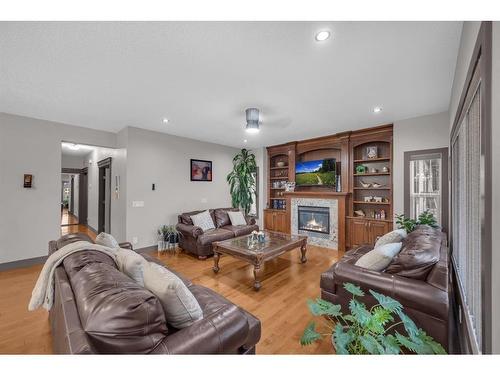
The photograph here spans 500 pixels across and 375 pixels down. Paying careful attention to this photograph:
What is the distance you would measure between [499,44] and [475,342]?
1.60 m

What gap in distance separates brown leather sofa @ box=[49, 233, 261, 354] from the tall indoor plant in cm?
441

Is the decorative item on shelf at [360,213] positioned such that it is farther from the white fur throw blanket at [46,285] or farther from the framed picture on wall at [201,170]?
the white fur throw blanket at [46,285]

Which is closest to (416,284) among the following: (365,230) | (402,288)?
(402,288)

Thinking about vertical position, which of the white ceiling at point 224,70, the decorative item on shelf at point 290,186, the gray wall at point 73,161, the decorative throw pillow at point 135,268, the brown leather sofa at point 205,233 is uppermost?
the white ceiling at point 224,70

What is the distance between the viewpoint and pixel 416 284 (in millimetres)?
1682

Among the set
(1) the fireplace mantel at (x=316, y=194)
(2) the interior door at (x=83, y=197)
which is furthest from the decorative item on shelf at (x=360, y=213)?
(2) the interior door at (x=83, y=197)

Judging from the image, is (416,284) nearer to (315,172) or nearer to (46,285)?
(46,285)

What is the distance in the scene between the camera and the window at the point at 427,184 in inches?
135

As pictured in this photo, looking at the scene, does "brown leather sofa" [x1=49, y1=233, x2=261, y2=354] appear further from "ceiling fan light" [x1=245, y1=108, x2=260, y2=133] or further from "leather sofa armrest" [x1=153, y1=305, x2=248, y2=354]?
"ceiling fan light" [x1=245, y1=108, x2=260, y2=133]

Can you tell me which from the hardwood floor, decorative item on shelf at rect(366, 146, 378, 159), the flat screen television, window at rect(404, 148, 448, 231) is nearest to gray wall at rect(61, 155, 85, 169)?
the hardwood floor

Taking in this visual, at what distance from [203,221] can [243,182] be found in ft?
5.16

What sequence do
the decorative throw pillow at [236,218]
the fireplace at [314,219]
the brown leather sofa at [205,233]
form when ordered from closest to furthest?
the brown leather sofa at [205,233]
the fireplace at [314,219]
the decorative throw pillow at [236,218]

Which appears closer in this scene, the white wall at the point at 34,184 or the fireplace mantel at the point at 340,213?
the white wall at the point at 34,184

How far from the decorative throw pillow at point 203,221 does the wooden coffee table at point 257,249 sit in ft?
4.08
